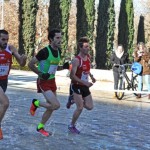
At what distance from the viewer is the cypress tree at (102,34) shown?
3922 cm

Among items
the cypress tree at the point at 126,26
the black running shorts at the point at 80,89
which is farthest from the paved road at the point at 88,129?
the cypress tree at the point at 126,26

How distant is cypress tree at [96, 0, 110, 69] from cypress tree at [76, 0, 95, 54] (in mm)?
707

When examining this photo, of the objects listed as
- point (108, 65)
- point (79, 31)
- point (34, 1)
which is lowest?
point (108, 65)

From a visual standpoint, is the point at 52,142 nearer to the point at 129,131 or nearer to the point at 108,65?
the point at 129,131

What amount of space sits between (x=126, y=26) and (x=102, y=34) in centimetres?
316

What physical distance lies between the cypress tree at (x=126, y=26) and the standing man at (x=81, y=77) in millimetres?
32978

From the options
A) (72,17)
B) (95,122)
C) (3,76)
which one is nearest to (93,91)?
(95,122)

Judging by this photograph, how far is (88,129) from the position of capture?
884 cm

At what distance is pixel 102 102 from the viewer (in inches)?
582

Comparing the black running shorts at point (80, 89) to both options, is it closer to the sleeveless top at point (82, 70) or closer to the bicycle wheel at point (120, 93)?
the sleeveless top at point (82, 70)

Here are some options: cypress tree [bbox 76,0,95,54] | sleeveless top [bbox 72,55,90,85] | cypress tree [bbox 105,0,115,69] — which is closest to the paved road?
sleeveless top [bbox 72,55,90,85]

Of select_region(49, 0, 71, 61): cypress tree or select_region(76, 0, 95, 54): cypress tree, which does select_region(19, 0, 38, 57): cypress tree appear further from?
select_region(76, 0, 95, 54): cypress tree

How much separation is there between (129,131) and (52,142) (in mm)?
2139

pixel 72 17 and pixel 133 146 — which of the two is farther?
pixel 72 17
